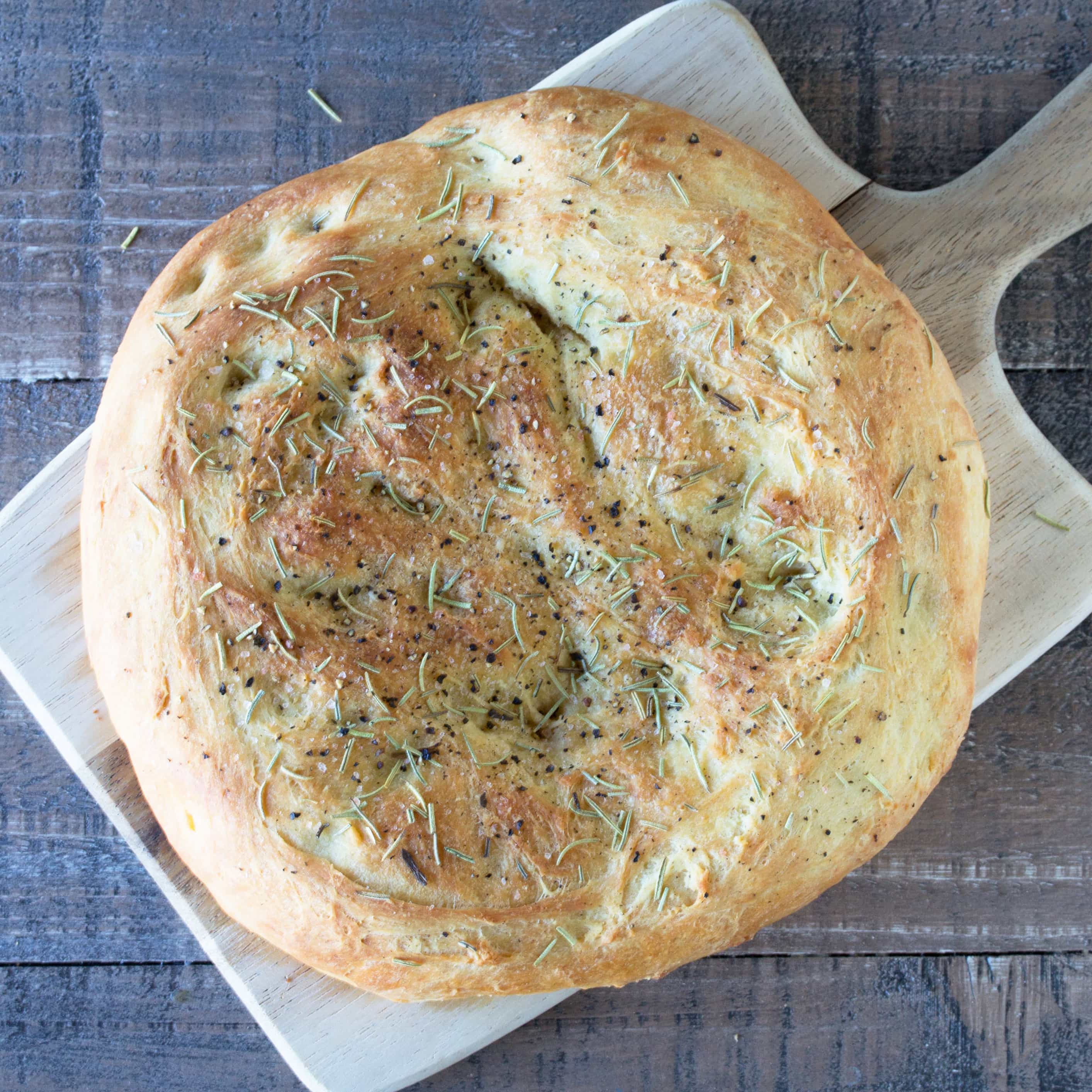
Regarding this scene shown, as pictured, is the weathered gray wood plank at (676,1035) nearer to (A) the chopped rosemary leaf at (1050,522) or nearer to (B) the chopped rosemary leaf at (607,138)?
(A) the chopped rosemary leaf at (1050,522)

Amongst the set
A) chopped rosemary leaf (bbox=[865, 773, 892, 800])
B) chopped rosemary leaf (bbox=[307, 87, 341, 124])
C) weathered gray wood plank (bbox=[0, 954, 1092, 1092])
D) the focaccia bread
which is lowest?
weathered gray wood plank (bbox=[0, 954, 1092, 1092])

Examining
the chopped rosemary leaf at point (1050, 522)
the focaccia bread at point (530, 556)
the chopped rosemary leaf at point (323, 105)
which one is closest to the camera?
the focaccia bread at point (530, 556)

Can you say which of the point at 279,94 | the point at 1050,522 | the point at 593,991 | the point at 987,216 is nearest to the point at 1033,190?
the point at 987,216

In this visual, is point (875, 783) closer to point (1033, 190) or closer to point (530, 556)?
point (530, 556)

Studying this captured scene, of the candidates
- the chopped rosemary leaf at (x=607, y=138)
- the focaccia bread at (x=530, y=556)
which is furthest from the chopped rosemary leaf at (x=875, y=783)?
the chopped rosemary leaf at (x=607, y=138)

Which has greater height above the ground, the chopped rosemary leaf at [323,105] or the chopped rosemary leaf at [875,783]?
the chopped rosemary leaf at [323,105]

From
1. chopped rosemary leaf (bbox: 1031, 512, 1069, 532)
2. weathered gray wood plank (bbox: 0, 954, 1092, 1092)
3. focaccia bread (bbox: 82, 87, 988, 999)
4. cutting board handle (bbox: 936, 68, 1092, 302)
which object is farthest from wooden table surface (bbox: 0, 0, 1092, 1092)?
focaccia bread (bbox: 82, 87, 988, 999)

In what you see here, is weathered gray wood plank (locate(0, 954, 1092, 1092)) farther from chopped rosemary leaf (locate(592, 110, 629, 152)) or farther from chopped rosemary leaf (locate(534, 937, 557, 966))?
chopped rosemary leaf (locate(592, 110, 629, 152))
